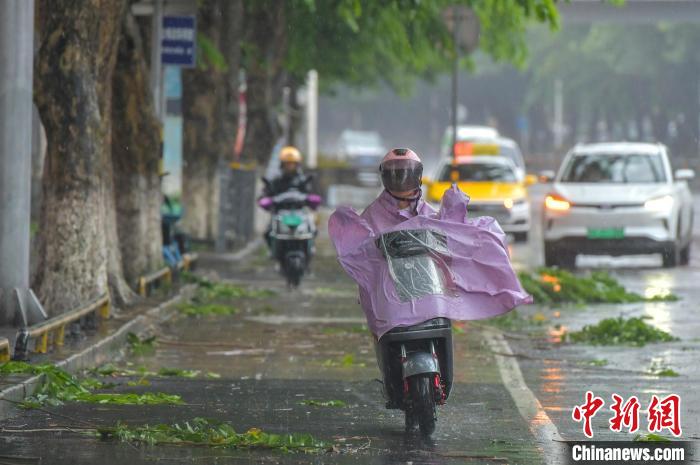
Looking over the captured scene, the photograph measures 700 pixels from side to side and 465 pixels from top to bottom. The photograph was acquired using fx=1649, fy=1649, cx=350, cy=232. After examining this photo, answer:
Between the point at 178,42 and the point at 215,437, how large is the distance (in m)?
12.1

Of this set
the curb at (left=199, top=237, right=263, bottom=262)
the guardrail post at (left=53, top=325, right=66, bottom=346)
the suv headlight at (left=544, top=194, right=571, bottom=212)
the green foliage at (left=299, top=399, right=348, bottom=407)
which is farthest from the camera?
the curb at (left=199, top=237, right=263, bottom=262)

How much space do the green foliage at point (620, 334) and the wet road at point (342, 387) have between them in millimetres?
274

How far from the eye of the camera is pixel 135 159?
17422 millimetres

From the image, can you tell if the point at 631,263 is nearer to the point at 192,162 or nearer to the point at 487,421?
the point at 192,162

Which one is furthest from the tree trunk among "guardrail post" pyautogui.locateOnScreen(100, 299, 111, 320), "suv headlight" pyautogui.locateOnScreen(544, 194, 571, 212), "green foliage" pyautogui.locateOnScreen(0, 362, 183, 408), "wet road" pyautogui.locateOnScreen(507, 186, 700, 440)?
Result: "green foliage" pyautogui.locateOnScreen(0, 362, 183, 408)

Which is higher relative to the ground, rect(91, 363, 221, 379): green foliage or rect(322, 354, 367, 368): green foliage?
rect(91, 363, 221, 379): green foliage

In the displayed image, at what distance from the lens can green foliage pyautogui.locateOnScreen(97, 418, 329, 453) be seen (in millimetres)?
8508

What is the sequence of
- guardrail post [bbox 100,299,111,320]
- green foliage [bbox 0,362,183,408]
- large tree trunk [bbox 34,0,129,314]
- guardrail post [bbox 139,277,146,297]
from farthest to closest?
guardrail post [bbox 139,277,146,297] → guardrail post [bbox 100,299,111,320] → large tree trunk [bbox 34,0,129,314] → green foliage [bbox 0,362,183,408]

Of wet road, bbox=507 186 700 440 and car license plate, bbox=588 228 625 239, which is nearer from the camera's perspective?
wet road, bbox=507 186 700 440

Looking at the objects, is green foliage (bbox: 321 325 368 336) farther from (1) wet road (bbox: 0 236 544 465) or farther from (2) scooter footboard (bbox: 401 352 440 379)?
(2) scooter footboard (bbox: 401 352 440 379)

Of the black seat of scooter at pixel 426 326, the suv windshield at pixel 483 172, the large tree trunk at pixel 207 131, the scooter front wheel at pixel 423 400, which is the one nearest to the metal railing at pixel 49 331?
the black seat of scooter at pixel 426 326

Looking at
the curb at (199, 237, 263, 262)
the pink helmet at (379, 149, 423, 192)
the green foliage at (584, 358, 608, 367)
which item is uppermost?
the pink helmet at (379, 149, 423, 192)

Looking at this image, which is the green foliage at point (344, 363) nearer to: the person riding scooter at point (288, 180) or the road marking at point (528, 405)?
the road marking at point (528, 405)

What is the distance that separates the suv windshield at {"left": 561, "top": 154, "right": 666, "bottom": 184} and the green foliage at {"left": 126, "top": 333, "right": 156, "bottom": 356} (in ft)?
36.8
